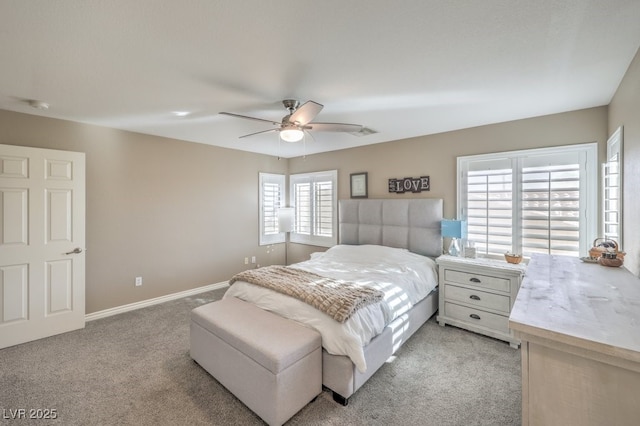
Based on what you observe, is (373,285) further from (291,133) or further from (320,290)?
(291,133)

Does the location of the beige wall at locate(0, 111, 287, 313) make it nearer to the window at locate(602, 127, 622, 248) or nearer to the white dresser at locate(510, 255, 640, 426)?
the white dresser at locate(510, 255, 640, 426)

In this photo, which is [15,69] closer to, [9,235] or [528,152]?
[9,235]

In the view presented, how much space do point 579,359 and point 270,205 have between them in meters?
5.02

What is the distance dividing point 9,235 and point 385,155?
4.81m

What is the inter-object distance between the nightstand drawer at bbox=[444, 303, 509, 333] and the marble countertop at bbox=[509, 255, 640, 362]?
54.4 inches

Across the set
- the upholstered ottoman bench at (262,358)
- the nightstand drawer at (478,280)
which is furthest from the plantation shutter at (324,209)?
the upholstered ottoman bench at (262,358)

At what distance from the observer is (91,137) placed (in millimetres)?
3467

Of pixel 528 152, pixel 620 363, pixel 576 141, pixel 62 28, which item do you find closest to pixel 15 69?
pixel 62 28

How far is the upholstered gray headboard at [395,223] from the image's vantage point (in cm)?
382

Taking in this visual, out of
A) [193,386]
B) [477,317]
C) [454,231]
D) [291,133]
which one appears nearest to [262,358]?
[193,386]

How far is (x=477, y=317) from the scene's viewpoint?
3.09m

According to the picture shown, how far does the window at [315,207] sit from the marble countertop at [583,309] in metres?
3.62

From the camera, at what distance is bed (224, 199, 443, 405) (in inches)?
80.9

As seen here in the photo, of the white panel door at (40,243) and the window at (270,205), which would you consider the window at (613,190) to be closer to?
the window at (270,205)
